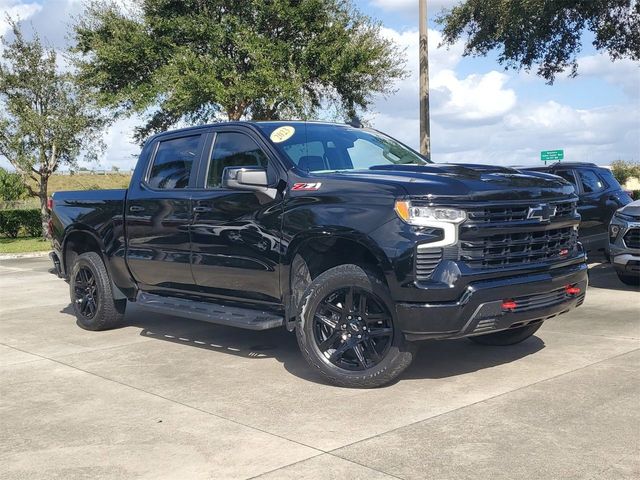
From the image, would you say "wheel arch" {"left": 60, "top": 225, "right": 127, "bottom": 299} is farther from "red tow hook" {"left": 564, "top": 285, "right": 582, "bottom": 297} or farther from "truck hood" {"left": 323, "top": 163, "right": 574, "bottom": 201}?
"red tow hook" {"left": 564, "top": 285, "right": 582, "bottom": 297}

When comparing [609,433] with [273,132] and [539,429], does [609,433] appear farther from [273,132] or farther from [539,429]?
[273,132]

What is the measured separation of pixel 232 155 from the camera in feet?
21.5

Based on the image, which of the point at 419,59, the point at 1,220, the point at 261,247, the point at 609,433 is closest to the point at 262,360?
the point at 261,247

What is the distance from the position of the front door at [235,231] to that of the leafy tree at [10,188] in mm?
36401

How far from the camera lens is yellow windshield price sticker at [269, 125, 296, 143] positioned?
6.22m

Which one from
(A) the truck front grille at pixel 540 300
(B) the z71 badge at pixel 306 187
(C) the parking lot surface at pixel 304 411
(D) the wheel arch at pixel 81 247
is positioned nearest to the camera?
(C) the parking lot surface at pixel 304 411

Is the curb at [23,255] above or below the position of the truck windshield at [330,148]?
below

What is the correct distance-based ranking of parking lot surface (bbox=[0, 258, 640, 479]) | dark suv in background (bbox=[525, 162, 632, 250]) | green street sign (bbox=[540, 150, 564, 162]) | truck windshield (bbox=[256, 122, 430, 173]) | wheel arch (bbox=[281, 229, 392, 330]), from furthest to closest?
green street sign (bbox=[540, 150, 564, 162])
dark suv in background (bbox=[525, 162, 632, 250])
truck windshield (bbox=[256, 122, 430, 173])
wheel arch (bbox=[281, 229, 392, 330])
parking lot surface (bbox=[0, 258, 640, 479])

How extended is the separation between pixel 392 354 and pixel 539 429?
1.18 m

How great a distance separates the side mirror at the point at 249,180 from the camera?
5.77 meters

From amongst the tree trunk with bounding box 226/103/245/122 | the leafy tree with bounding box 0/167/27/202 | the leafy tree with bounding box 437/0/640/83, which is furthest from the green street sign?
the leafy tree with bounding box 0/167/27/202

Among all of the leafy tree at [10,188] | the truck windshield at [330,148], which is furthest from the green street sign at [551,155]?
the leafy tree at [10,188]

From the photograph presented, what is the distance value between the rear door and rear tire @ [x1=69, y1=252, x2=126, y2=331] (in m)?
0.59

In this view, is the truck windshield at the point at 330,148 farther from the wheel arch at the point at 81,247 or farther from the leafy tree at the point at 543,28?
the leafy tree at the point at 543,28
